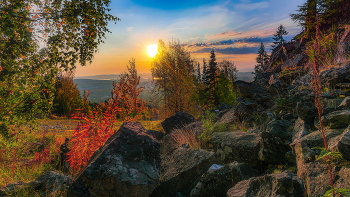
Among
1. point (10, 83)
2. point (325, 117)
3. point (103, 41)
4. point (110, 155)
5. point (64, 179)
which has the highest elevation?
point (103, 41)

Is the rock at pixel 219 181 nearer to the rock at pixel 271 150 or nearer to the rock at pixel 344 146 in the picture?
the rock at pixel 271 150

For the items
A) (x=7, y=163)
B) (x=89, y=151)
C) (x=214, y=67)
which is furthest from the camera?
(x=214, y=67)

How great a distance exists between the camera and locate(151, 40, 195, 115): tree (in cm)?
1233

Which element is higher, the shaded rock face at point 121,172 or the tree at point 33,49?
the tree at point 33,49

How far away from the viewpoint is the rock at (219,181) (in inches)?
111

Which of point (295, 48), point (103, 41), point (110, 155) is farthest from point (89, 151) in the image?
point (295, 48)

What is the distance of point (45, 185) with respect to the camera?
3.25 meters

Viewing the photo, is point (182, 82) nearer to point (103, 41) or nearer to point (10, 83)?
point (103, 41)

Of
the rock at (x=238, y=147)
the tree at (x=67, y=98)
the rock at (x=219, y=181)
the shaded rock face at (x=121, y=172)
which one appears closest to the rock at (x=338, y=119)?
the rock at (x=238, y=147)

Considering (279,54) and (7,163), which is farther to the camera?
(279,54)

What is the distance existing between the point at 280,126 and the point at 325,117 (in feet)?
4.23

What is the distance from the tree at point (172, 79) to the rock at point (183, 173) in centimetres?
854

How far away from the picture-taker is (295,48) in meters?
14.0

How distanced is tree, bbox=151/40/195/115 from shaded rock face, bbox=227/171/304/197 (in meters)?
9.93
